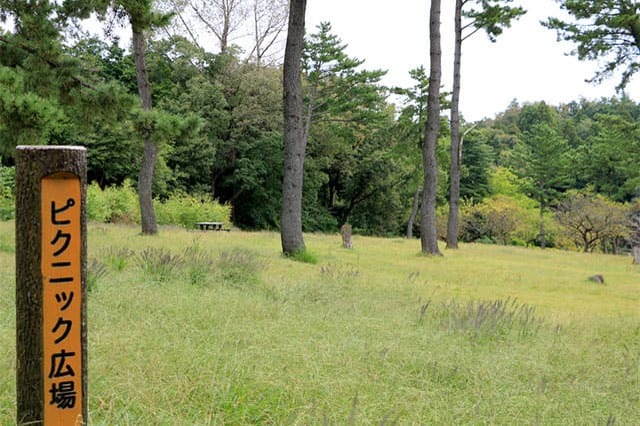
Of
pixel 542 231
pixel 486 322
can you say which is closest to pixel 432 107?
pixel 486 322

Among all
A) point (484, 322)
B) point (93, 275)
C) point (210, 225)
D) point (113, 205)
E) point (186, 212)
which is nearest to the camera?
point (484, 322)

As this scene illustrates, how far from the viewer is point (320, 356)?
10.7 ft

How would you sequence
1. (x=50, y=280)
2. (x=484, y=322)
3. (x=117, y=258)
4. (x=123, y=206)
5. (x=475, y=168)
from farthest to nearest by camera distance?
1. (x=475, y=168)
2. (x=123, y=206)
3. (x=117, y=258)
4. (x=484, y=322)
5. (x=50, y=280)

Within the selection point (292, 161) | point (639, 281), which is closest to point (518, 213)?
point (639, 281)

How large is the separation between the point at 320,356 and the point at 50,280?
1717 mm

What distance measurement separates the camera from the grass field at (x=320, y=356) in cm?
260

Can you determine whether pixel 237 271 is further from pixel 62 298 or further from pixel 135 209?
pixel 135 209

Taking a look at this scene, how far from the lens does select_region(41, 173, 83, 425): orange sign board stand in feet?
→ 6.51

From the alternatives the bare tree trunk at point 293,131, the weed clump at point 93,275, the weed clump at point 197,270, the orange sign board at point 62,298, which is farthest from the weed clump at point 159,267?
the bare tree trunk at point 293,131

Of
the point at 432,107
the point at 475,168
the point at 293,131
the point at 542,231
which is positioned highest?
the point at 475,168

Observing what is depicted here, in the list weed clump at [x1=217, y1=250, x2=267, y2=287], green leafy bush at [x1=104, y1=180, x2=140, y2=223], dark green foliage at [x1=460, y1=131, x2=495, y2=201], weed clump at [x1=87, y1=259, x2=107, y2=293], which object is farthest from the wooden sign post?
dark green foliage at [x1=460, y1=131, x2=495, y2=201]

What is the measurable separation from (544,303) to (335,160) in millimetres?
25739

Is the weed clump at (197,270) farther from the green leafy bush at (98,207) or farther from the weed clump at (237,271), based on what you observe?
the green leafy bush at (98,207)

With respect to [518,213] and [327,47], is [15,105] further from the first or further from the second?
[518,213]
